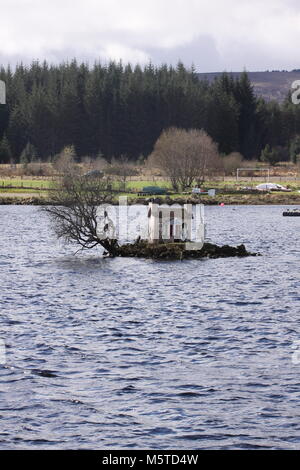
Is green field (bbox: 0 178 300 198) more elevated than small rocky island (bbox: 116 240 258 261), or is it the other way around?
green field (bbox: 0 178 300 198)

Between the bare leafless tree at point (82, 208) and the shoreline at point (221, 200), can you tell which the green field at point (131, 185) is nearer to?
the shoreline at point (221, 200)

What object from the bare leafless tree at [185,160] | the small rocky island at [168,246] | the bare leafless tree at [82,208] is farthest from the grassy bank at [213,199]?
the bare leafless tree at [82,208]

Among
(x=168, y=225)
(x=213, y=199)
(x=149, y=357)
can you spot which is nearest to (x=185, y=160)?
(x=213, y=199)

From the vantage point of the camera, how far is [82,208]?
205 feet

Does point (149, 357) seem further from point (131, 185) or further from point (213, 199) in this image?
point (131, 185)

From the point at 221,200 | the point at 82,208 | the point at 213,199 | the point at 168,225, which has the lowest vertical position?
the point at 221,200

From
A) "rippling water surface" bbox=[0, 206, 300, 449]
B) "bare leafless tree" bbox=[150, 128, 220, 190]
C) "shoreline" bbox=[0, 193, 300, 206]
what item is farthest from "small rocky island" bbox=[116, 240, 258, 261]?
"bare leafless tree" bbox=[150, 128, 220, 190]

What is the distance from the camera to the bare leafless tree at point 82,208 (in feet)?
205

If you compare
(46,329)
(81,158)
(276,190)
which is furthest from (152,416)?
(81,158)

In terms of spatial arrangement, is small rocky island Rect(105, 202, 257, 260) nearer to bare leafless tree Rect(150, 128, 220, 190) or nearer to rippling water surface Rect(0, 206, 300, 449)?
rippling water surface Rect(0, 206, 300, 449)

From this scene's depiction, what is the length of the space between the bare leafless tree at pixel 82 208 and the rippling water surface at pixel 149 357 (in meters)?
3.36

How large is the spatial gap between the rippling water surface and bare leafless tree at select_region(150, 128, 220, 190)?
8576cm

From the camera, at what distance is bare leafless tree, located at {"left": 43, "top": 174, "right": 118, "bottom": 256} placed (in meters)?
62.4

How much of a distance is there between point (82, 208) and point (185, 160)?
8601 cm
